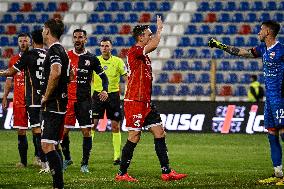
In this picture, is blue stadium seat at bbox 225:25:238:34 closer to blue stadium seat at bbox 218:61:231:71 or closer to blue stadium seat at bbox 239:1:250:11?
blue stadium seat at bbox 239:1:250:11

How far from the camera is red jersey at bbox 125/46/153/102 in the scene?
12.7 meters

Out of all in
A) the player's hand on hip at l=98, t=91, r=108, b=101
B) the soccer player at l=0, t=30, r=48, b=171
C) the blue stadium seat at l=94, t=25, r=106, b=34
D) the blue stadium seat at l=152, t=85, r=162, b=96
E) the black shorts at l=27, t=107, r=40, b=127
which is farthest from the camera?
the blue stadium seat at l=94, t=25, r=106, b=34

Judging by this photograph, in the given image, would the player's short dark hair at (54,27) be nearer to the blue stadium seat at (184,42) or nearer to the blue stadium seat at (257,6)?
the blue stadium seat at (184,42)

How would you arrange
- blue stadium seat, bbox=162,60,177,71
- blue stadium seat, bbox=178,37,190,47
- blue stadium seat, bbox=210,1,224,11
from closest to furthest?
1. blue stadium seat, bbox=162,60,177,71
2. blue stadium seat, bbox=178,37,190,47
3. blue stadium seat, bbox=210,1,224,11

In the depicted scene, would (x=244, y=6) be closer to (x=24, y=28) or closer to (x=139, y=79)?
(x=24, y=28)

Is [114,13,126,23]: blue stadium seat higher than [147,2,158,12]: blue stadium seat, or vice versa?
[147,2,158,12]: blue stadium seat

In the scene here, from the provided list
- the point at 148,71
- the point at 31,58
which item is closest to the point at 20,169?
the point at 31,58

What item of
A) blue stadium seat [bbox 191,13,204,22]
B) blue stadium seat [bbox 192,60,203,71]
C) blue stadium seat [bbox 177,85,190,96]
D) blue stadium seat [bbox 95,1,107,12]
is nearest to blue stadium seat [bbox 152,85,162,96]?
blue stadium seat [bbox 177,85,190,96]

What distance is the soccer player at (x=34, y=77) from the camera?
14.1 meters

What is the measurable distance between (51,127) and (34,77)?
390 cm

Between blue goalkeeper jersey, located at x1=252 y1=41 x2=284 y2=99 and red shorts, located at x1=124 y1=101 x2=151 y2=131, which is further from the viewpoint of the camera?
red shorts, located at x1=124 y1=101 x2=151 y2=131

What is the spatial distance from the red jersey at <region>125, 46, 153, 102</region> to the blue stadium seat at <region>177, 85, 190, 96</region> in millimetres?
17010

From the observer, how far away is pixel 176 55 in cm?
3158

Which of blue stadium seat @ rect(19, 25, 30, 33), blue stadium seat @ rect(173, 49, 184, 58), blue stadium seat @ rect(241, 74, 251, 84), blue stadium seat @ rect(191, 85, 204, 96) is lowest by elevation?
blue stadium seat @ rect(191, 85, 204, 96)
